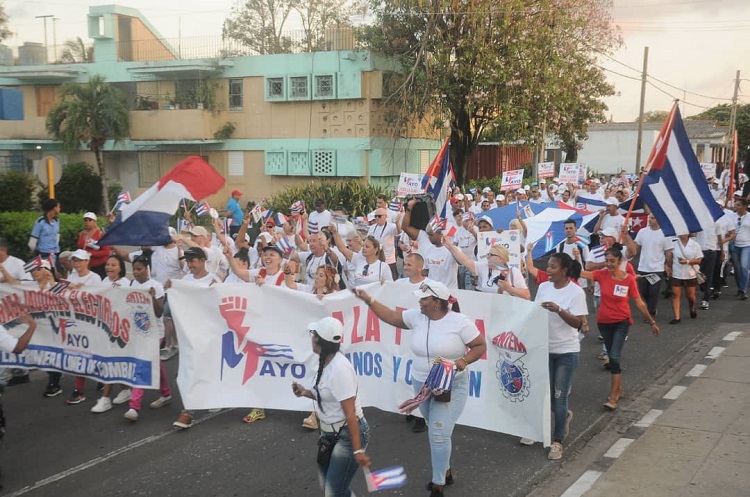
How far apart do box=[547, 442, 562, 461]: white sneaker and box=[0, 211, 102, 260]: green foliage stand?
44.2 feet

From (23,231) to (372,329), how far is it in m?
11.7

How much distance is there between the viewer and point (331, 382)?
470cm

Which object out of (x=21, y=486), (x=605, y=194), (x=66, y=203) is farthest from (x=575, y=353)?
(x=66, y=203)

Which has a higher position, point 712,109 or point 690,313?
point 712,109

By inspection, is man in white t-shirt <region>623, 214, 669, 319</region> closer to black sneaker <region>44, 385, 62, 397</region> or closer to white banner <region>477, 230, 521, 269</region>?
white banner <region>477, 230, 521, 269</region>

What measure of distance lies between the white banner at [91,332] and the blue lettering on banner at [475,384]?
10.6 feet

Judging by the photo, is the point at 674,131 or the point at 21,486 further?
the point at 674,131

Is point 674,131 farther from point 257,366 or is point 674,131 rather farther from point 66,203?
point 66,203

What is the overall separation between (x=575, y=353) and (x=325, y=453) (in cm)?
288

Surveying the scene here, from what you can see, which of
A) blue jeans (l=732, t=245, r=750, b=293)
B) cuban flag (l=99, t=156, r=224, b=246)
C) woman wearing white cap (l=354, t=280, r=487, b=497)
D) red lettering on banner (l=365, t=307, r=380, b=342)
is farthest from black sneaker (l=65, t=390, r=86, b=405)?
blue jeans (l=732, t=245, r=750, b=293)

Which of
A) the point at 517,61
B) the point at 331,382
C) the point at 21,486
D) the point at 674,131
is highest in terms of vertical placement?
the point at 517,61

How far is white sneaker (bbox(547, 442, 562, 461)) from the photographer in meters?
6.49

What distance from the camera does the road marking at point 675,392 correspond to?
27.0 feet

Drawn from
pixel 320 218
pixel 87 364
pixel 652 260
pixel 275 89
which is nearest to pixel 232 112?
pixel 275 89
